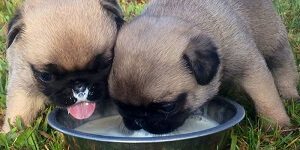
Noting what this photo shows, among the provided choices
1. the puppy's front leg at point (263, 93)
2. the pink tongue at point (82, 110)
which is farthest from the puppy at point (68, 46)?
the puppy's front leg at point (263, 93)

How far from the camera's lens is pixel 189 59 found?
2.77 metres

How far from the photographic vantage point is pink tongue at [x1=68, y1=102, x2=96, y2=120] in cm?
306

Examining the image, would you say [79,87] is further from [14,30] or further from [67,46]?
[14,30]

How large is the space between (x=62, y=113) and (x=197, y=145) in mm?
852

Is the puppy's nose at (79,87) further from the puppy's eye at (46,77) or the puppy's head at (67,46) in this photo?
the puppy's eye at (46,77)

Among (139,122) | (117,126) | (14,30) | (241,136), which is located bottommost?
(241,136)

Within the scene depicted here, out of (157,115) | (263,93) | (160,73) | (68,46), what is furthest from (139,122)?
(263,93)

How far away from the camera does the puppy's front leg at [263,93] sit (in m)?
3.29

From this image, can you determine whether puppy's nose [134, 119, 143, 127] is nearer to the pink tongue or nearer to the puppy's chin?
the puppy's chin

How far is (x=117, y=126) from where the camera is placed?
3.15 metres

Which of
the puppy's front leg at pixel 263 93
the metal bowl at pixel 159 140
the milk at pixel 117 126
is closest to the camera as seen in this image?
the metal bowl at pixel 159 140

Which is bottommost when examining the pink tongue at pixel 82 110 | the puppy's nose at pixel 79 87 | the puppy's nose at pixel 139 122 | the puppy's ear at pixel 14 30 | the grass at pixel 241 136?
the grass at pixel 241 136

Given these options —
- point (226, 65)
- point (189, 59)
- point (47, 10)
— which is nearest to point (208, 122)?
point (226, 65)

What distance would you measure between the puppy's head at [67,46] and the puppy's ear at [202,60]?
0.42 m
